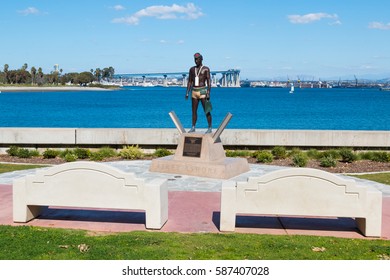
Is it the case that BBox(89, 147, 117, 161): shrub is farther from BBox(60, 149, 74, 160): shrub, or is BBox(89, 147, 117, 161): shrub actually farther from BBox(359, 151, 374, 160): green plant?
BBox(359, 151, 374, 160): green plant

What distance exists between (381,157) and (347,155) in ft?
4.12

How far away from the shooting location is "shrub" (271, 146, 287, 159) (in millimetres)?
16781

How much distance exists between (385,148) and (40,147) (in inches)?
487

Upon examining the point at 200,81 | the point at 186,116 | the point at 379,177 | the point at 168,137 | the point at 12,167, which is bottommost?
the point at 186,116

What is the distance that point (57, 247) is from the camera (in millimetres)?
6477

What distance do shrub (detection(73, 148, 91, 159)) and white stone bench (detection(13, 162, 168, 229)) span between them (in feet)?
28.3

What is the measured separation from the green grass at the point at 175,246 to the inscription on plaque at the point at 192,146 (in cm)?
636

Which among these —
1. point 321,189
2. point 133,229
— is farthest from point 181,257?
point 321,189

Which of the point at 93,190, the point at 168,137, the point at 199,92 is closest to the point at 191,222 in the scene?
the point at 93,190

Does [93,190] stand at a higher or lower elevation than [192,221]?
higher

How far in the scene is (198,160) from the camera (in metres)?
13.7

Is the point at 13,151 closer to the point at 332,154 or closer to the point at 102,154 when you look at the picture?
the point at 102,154

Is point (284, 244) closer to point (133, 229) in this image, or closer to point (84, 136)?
point (133, 229)

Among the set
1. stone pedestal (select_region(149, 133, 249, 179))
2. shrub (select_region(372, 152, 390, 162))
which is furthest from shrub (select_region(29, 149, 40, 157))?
shrub (select_region(372, 152, 390, 162))
